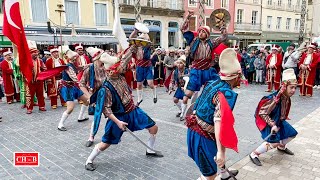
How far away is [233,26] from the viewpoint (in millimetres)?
35156

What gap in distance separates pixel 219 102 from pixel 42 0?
22256 mm

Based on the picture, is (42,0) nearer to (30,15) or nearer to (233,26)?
(30,15)

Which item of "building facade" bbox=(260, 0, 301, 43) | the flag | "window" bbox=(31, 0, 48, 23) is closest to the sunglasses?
the flag

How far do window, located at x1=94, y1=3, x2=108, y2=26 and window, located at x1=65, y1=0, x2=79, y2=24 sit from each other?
5.93 feet

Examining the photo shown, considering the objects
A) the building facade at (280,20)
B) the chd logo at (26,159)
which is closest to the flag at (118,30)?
the chd logo at (26,159)

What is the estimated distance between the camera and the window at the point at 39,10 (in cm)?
2103

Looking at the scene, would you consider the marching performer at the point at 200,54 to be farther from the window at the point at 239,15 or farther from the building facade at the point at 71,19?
the window at the point at 239,15

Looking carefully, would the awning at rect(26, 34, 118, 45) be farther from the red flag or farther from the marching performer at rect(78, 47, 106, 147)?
the red flag

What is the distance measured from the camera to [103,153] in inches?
191

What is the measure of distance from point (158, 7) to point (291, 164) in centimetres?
2584

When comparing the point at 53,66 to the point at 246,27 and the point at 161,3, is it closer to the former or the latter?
the point at 161,3

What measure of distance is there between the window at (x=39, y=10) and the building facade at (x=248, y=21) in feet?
75.7

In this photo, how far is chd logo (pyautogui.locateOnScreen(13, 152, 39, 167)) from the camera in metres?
4.52

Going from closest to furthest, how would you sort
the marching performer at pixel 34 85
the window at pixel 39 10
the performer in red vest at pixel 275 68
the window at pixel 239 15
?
the marching performer at pixel 34 85, the performer in red vest at pixel 275 68, the window at pixel 39 10, the window at pixel 239 15
